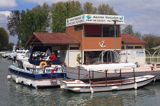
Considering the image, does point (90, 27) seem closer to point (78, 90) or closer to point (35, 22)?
point (78, 90)

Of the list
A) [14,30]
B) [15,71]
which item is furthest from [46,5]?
[15,71]

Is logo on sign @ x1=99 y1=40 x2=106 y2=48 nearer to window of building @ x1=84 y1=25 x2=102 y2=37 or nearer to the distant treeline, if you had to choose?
window of building @ x1=84 y1=25 x2=102 y2=37

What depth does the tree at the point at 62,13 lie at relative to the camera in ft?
272

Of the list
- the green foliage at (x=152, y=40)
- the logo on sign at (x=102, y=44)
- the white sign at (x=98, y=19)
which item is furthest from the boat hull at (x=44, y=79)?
the green foliage at (x=152, y=40)

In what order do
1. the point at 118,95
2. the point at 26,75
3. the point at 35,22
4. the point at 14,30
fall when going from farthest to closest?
the point at 14,30 < the point at 35,22 < the point at 26,75 < the point at 118,95

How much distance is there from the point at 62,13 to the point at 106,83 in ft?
162

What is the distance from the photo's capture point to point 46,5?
323 ft

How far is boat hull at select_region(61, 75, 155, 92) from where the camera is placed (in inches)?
1391

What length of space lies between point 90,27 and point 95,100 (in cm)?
1787

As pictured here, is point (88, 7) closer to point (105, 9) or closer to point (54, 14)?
point (105, 9)

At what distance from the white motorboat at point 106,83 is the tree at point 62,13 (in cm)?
4323

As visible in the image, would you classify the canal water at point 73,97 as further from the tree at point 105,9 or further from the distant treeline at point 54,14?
the tree at point 105,9

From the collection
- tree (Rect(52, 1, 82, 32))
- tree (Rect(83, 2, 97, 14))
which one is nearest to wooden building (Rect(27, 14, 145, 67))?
tree (Rect(52, 1, 82, 32))

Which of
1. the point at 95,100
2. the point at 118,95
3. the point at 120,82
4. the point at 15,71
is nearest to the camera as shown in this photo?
the point at 95,100
